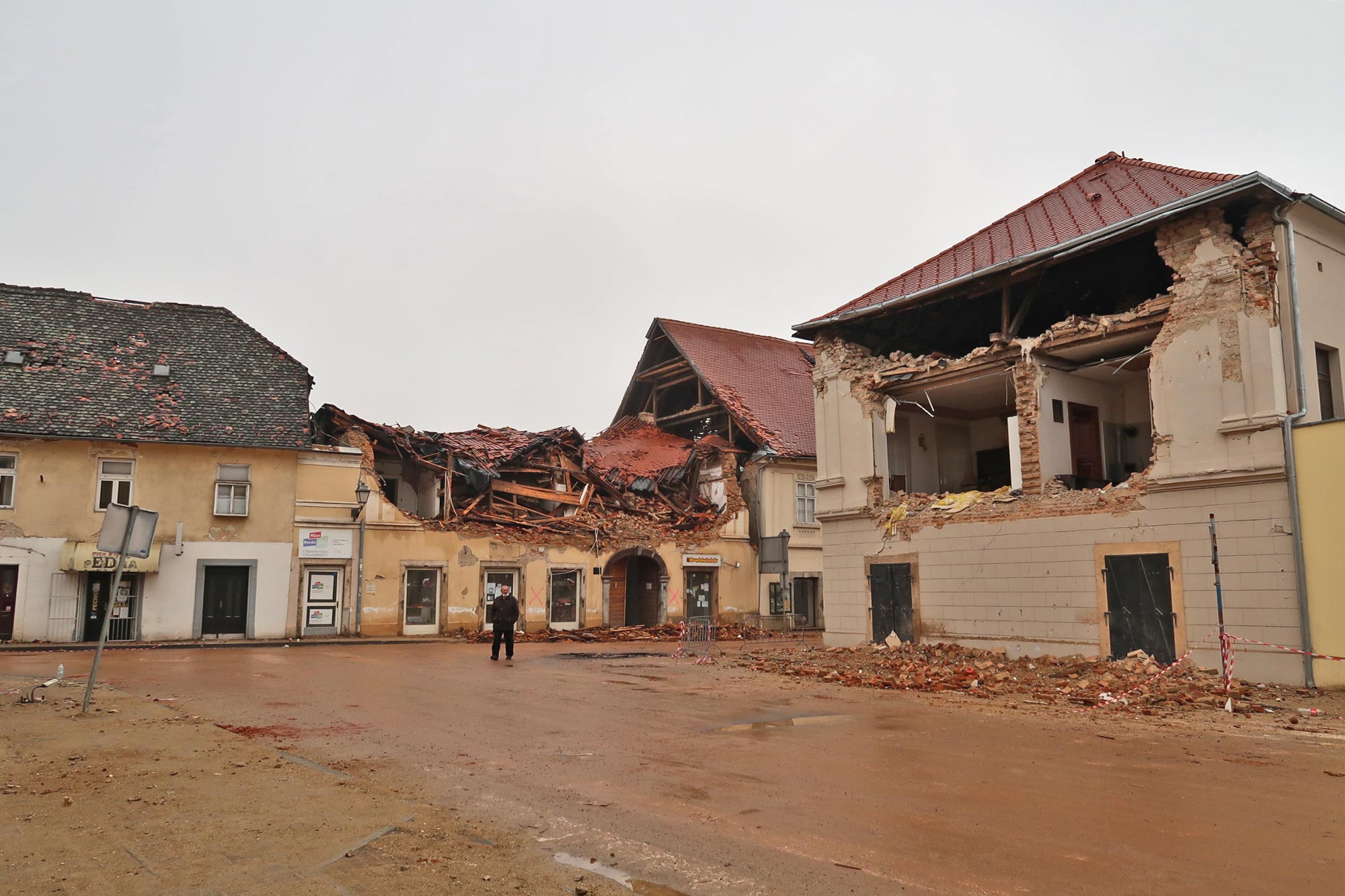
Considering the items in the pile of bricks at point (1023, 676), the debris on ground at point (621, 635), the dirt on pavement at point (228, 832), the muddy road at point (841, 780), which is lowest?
the debris on ground at point (621, 635)

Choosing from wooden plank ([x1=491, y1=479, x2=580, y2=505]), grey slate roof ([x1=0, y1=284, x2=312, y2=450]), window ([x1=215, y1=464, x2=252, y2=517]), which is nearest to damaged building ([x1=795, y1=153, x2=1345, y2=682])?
wooden plank ([x1=491, y1=479, x2=580, y2=505])

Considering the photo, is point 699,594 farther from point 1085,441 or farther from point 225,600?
point 1085,441

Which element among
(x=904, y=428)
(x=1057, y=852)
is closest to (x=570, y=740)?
(x=1057, y=852)

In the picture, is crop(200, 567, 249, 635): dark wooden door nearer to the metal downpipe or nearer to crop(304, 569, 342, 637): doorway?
crop(304, 569, 342, 637): doorway

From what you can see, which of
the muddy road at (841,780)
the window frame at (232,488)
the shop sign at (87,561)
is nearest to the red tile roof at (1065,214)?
the muddy road at (841,780)

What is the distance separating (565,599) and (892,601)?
13.0 metres

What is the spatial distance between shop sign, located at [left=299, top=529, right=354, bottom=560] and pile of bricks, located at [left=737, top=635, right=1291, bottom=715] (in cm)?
1344

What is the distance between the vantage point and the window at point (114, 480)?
25.3 meters

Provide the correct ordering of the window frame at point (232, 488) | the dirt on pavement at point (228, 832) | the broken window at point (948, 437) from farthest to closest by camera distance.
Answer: the window frame at point (232, 488) → the broken window at point (948, 437) → the dirt on pavement at point (228, 832)

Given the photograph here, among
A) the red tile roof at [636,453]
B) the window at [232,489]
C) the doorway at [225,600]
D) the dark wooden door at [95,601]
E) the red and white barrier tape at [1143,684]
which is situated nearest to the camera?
the red and white barrier tape at [1143,684]

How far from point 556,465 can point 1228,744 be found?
2458 cm

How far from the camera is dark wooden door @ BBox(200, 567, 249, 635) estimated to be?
26.0 metres

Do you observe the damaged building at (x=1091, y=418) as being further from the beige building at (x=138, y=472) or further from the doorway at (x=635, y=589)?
the beige building at (x=138, y=472)

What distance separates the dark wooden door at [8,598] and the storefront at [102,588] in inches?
45.3
